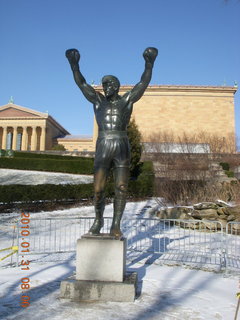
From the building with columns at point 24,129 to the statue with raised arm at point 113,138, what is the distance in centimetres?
5321

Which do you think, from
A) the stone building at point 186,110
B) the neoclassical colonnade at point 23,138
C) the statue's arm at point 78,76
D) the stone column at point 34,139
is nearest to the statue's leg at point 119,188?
the statue's arm at point 78,76

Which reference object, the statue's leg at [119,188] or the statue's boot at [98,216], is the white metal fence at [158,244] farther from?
the statue's leg at [119,188]

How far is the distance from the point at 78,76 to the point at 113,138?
1.26 m

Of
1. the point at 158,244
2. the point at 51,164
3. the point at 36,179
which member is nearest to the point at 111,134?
the point at 158,244

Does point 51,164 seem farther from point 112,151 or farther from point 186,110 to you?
point 186,110

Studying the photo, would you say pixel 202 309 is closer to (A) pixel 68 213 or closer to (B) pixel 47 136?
(A) pixel 68 213

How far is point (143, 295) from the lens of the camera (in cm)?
425

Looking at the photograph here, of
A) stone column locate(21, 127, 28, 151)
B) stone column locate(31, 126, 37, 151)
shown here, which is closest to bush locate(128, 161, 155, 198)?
stone column locate(31, 126, 37, 151)

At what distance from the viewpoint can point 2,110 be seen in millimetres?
58875

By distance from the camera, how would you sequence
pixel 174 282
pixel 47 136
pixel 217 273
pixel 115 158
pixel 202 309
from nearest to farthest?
1. pixel 202 309
2. pixel 115 158
3. pixel 174 282
4. pixel 217 273
5. pixel 47 136

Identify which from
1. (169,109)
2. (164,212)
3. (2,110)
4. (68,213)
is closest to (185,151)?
(164,212)

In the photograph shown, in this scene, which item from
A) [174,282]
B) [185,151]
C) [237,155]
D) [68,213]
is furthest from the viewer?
[237,155]

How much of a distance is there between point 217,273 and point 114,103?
4.23 m

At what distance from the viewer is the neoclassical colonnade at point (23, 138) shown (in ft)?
185
